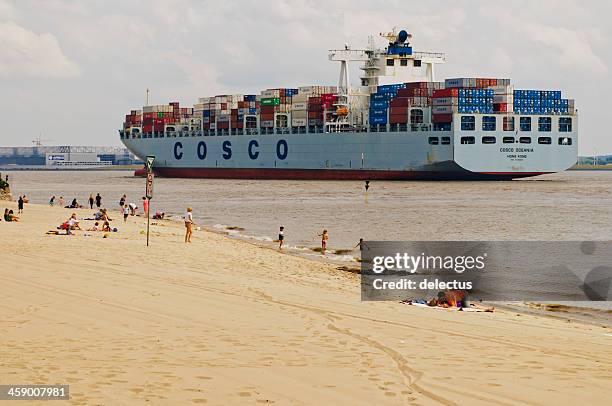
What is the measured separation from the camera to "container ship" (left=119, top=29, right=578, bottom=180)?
8894 centimetres

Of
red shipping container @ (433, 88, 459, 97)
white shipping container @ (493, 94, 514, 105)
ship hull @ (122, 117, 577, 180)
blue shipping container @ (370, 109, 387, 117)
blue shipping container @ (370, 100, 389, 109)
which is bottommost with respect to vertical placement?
ship hull @ (122, 117, 577, 180)

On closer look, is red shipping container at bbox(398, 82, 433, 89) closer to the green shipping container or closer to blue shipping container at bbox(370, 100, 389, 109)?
blue shipping container at bbox(370, 100, 389, 109)

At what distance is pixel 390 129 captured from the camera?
3679 inches

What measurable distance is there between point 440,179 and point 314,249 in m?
62.6

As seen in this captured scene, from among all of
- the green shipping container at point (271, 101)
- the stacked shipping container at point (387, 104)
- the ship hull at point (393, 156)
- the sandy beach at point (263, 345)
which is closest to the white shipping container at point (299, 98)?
the stacked shipping container at point (387, 104)

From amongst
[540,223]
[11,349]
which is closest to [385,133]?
[540,223]

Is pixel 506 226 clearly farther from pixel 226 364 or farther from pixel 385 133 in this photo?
pixel 385 133

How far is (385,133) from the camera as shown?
9269 cm

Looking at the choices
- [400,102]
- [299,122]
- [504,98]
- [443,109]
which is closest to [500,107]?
[504,98]

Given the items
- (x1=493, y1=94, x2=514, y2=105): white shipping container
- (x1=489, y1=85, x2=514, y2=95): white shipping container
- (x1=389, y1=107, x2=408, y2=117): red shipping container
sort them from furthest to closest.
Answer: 1. (x1=389, y1=107, x2=408, y2=117): red shipping container
2. (x1=489, y1=85, x2=514, y2=95): white shipping container
3. (x1=493, y1=94, x2=514, y2=105): white shipping container

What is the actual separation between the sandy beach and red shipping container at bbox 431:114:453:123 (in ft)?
234

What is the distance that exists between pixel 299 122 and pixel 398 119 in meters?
15.2

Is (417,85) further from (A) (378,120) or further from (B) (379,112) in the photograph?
Answer: (A) (378,120)

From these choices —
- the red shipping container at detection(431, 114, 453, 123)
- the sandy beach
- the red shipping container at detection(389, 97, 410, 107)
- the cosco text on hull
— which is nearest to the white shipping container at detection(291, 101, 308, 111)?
the cosco text on hull
